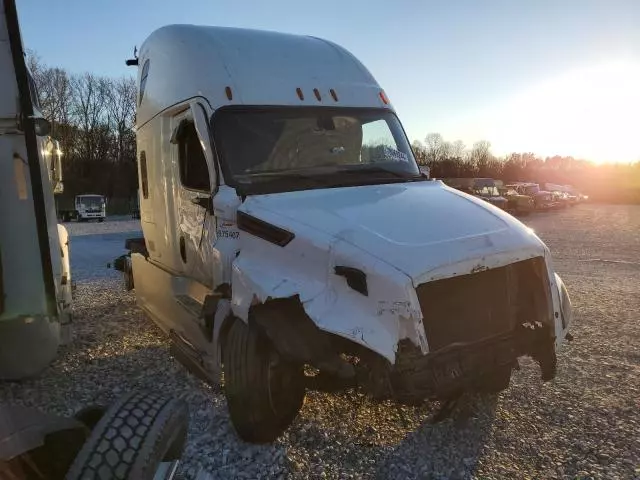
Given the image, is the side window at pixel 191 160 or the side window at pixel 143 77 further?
the side window at pixel 143 77

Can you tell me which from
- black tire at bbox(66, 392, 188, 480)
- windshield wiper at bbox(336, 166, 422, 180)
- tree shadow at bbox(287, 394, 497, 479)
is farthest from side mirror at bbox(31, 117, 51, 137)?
tree shadow at bbox(287, 394, 497, 479)

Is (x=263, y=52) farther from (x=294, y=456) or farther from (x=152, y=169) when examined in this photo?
(x=294, y=456)

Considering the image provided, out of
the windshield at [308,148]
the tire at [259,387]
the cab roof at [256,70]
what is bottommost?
the tire at [259,387]

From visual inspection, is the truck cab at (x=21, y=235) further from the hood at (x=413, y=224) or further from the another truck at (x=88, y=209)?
the another truck at (x=88, y=209)

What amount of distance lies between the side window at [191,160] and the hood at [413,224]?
0.88m

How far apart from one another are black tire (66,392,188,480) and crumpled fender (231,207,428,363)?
1046 millimetres

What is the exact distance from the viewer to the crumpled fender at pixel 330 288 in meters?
3.16

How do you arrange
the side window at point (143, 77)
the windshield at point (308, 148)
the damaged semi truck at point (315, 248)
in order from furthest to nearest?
1. the side window at point (143, 77)
2. the windshield at point (308, 148)
3. the damaged semi truck at point (315, 248)

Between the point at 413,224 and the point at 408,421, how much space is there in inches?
69.3

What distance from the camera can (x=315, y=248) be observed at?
3613 mm

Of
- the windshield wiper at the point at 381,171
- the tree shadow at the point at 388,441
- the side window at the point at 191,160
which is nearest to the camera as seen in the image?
the tree shadow at the point at 388,441

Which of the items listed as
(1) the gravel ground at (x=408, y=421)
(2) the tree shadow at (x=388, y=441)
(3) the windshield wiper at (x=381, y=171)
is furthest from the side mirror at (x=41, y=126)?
(2) the tree shadow at (x=388, y=441)

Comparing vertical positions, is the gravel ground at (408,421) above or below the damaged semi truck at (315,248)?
below

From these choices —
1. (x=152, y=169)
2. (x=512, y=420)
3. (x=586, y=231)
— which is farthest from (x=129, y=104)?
(x=512, y=420)
